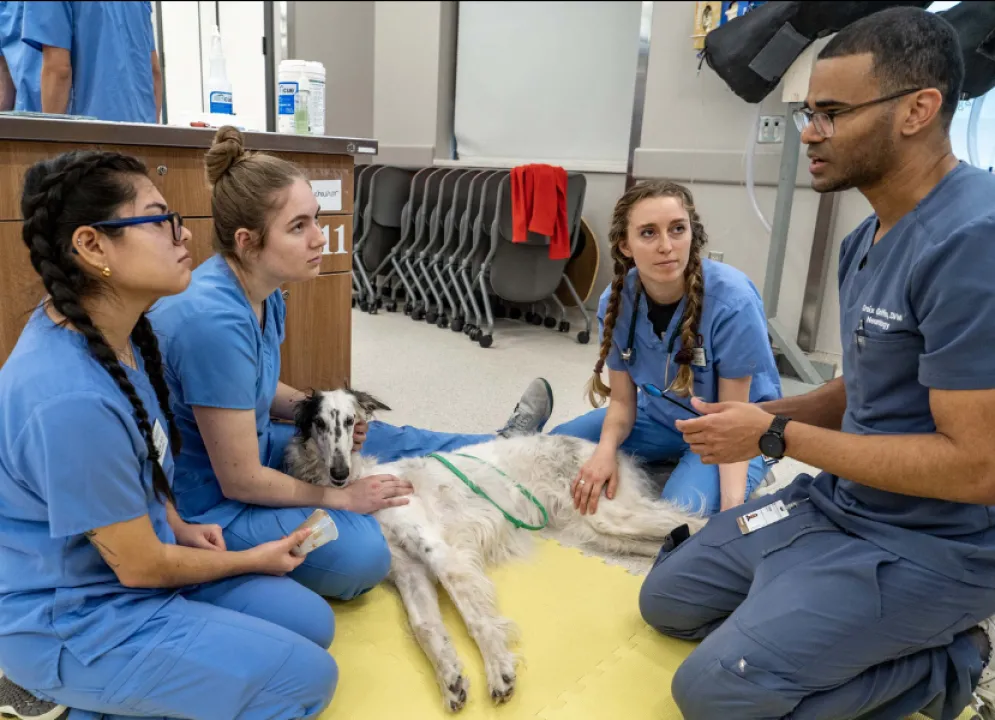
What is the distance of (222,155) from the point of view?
1.86 m

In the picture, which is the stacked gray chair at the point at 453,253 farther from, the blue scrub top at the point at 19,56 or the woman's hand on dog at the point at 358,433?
the woman's hand on dog at the point at 358,433

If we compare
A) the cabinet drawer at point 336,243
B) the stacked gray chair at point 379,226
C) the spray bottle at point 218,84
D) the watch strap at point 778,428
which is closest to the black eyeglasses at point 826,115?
the watch strap at point 778,428

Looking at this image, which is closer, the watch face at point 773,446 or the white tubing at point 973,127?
the watch face at point 773,446

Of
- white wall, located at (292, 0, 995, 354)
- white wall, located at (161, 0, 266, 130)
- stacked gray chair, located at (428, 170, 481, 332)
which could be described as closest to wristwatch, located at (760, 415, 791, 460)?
white wall, located at (292, 0, 995, 354)

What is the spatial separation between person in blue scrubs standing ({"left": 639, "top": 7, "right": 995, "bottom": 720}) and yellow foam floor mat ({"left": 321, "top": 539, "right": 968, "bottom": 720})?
21cm

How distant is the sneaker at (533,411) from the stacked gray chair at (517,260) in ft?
5.82

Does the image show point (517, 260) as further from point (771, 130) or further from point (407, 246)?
point (771, 130)

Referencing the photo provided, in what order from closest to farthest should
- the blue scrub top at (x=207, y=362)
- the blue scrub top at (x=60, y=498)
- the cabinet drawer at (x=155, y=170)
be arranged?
the blue scrub top at (x=60, y=498) → the blue scrub top at (x=207, y=362) → the cabinet drawer at (x=155, y=170)

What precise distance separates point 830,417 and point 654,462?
0.95 meters

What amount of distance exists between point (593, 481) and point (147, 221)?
150 cm

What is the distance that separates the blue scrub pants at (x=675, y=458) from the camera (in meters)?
2.35

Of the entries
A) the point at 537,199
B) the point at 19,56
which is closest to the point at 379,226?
the point at 537,199

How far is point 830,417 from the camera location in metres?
1.81

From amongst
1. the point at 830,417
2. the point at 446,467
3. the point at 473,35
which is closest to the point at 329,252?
the point at 446,467
